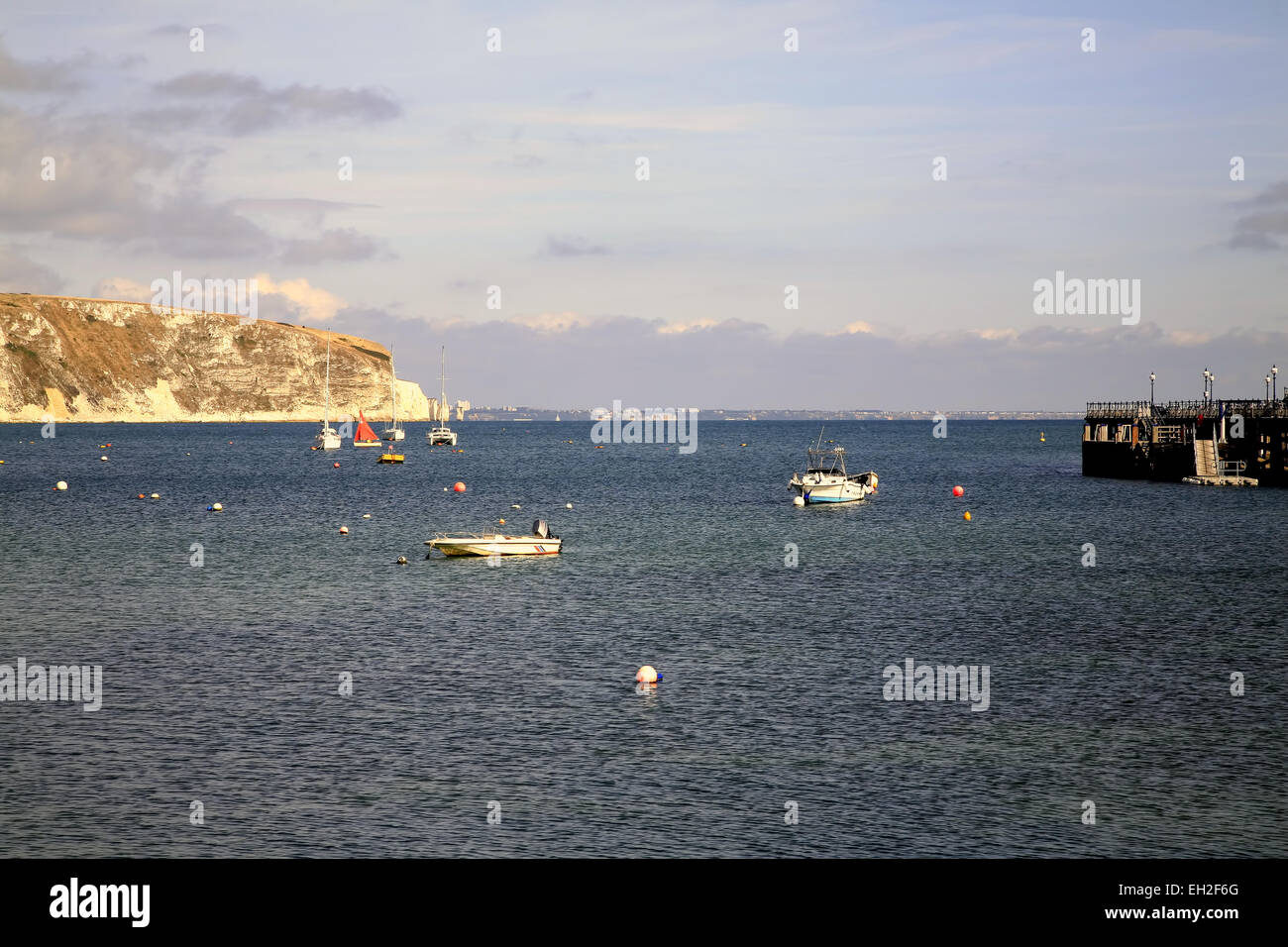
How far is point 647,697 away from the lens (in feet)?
112

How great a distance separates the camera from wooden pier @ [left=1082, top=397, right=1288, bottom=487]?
112 m

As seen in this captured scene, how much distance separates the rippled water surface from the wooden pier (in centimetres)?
3901

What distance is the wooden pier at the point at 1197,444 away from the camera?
11244 cm

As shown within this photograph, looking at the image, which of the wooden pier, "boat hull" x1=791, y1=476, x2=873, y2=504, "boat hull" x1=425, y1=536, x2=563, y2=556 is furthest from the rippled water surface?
the wooden pier

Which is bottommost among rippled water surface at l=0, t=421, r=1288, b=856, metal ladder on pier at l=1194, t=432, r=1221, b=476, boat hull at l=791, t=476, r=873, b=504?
rippled water surface at l=0, t=421, r=1288, b=856

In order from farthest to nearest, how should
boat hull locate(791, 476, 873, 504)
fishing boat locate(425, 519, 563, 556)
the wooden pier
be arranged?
1. the wooden pier
2. boat hull locate(791, 476, 873, 504)
3. fishing boat locate(425, 519, 563, 556)

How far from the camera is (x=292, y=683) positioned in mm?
35438

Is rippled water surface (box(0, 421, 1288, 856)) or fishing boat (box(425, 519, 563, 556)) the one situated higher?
fishing boat (box(425, 519, 563, 556))

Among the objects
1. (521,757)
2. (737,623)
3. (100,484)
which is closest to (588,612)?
(737,623)

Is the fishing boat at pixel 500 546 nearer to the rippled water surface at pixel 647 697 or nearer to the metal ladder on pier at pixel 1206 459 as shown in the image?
the rippled water surface at pixel 647 697

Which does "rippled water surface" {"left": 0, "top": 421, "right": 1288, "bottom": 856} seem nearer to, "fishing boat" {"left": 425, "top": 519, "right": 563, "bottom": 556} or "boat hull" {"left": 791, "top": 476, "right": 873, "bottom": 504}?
"fishing boat" {"left": 425, "top": 519, "right": 563, "bottom": 556}

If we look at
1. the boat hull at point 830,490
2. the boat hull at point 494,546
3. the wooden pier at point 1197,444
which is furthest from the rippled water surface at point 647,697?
the wooden pier at point 1197,444

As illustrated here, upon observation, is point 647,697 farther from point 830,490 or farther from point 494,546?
point 830,490

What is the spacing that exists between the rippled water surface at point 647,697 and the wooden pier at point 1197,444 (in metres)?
39.0
